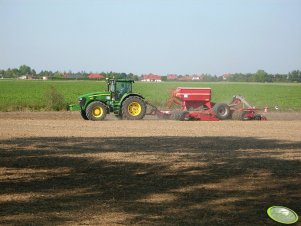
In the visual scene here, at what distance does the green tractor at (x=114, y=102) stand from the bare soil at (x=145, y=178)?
6.27m

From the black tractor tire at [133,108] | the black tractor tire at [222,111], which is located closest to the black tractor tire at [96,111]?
the black tractor tire at [133,108]

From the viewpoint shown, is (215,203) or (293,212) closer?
(293,212)

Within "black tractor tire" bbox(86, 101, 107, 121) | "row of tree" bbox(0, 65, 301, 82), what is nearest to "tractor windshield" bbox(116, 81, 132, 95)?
"black tractor tire" bbox(86, 101, 107, 121)

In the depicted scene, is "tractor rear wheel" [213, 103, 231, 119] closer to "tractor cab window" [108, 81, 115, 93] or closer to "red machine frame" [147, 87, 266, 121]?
"red machine frame" [147, 87, 266, 121]

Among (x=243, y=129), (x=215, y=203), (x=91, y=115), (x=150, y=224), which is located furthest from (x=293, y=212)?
(x=91, y=115)

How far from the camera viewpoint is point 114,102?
78.9 ft

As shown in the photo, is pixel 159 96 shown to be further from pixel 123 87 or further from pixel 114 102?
pixel 114 102

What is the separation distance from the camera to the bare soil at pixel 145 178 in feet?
24.2

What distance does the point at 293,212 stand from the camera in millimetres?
7559

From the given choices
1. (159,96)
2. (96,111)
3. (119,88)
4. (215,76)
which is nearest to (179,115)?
(119,88)

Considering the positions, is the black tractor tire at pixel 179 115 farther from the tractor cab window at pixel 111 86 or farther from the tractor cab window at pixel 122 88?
the tractor cab window at pixel 111 86

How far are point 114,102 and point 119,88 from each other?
68 cm

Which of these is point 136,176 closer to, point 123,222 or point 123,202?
point 123,202

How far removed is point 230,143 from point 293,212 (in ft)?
26.6
